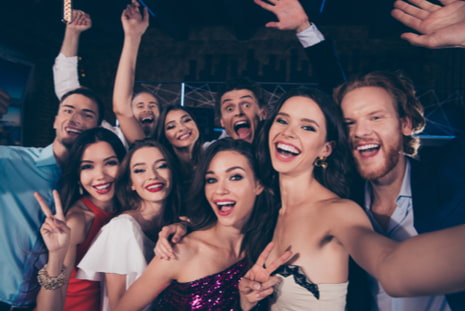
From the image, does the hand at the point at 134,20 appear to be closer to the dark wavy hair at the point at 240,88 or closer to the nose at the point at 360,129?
the dark wavy hair at the point at 240,88

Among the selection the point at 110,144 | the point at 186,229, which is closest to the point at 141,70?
the point at 110,144

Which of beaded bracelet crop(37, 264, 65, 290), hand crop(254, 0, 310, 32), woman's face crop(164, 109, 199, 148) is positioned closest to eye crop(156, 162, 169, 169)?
woman's face crop(164, 109, 199, 148)

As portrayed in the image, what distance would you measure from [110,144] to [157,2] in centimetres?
83

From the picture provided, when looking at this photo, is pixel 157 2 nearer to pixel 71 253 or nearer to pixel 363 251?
pixel 71 253

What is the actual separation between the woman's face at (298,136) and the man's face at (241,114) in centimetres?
19

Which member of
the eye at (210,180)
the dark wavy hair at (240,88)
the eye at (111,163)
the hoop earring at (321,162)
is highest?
the dark wavy hair at (240,88)

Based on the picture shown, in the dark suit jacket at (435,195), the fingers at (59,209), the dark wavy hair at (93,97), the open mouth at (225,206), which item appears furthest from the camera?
the dark wavy hair at (93,97)

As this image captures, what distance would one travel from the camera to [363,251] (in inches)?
41.9

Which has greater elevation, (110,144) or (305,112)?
(305,112)

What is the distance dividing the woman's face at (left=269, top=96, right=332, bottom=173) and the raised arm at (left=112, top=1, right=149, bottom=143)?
31.1 inches

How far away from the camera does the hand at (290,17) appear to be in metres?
1.45

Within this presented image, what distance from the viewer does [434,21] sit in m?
1.24

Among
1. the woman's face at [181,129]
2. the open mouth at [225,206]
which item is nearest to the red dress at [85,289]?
the woman's face at [181,129]

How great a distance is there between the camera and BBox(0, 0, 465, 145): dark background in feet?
4.60
